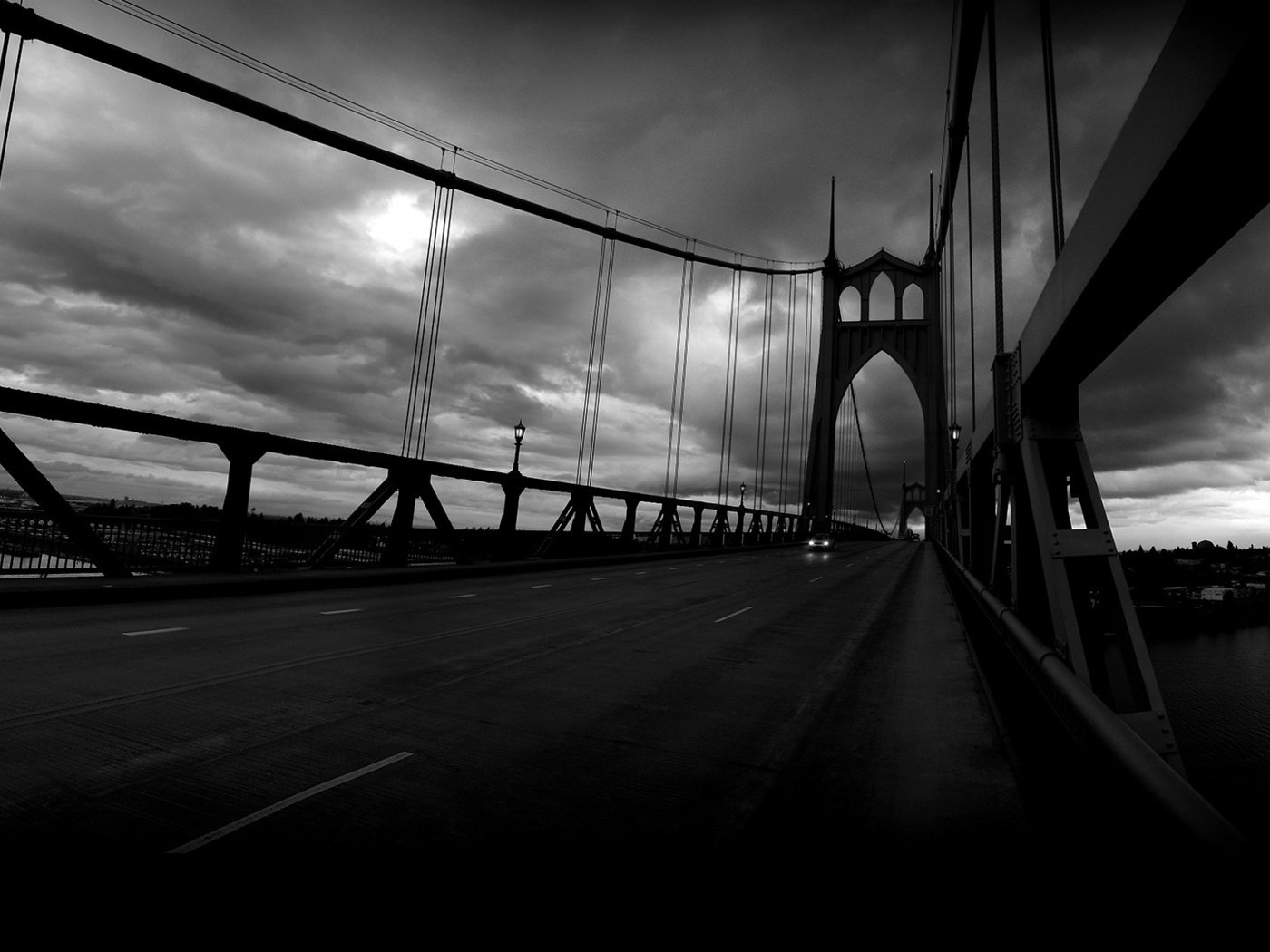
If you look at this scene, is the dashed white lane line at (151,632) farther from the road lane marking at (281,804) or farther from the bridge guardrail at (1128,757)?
the bridge guardrail at (1128,757)

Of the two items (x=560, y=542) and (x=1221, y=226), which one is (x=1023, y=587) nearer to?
(x=1221, y=226)

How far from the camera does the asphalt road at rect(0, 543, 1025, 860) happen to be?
3.10 metres

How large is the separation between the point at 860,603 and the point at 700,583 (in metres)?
4.23

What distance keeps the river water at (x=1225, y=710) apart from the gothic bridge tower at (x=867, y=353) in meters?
51.4

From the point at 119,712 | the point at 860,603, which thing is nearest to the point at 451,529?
the point at 860,603

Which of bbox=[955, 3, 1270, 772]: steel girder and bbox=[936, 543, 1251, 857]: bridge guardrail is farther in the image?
bbox=[955, 3, 1270, 772]: steel girder

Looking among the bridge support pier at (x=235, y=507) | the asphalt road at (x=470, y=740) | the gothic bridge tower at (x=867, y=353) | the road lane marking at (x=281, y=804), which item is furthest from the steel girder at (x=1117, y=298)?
the gothic bridge tower at (x=867, y=353)

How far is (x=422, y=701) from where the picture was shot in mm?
5203

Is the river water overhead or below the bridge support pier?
below

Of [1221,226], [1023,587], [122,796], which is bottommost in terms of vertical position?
[122,796]

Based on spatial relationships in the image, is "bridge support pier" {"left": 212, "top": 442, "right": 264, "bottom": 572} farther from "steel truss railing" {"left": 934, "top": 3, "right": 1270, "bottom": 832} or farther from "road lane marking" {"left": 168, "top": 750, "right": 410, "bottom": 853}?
"steel truss railing" {"left": 934, "top": 3, "right": 1270, "bottom": 832}

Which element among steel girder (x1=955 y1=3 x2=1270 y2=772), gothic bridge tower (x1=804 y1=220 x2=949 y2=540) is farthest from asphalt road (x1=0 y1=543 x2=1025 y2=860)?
gothic bridge tower (x1=804 y1=220 x2=949 y2=540)

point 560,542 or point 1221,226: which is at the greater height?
point 1221,226

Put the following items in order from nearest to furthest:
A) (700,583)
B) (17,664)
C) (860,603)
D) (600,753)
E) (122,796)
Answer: (122,796)
(600,753)
(17,664)
(860,603)
(700,583)
